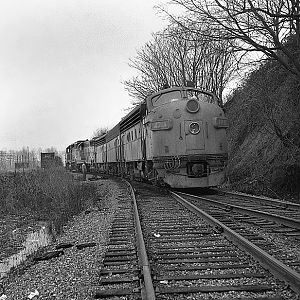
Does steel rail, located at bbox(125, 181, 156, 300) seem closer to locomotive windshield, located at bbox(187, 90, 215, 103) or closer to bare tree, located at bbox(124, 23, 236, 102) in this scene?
locomotive windshield, located at bbox(187, 90, 215, 103)

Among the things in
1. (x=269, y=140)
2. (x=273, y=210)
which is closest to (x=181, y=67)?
(x=269, y=140)

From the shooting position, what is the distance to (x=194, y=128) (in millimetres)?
14133

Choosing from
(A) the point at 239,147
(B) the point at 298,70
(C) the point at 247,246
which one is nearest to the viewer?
(C) the point at 247,246

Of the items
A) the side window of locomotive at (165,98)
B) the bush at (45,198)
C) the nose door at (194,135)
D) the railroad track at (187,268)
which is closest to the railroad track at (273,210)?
the railroad track at (187,268)

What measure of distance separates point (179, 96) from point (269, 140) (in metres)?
6.57

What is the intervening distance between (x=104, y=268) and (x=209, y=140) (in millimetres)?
9299

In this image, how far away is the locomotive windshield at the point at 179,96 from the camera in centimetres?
1485

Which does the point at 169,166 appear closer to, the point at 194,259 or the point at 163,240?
the point at 163,240

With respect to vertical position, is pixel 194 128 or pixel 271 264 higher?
pixel 194 128

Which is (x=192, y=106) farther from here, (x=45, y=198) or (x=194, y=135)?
(x=45, y=198)

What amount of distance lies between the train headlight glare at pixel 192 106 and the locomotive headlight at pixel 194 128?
0.42m

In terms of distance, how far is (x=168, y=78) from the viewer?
110 ft

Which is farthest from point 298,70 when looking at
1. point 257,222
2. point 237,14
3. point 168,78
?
point 168,78

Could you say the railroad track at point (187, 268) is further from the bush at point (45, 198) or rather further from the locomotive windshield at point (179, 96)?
the locomotive windshield at point (179, 96)
